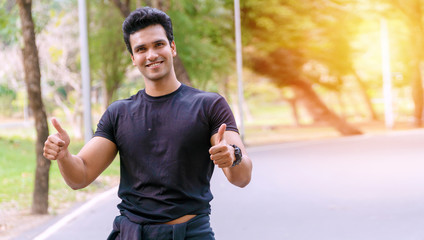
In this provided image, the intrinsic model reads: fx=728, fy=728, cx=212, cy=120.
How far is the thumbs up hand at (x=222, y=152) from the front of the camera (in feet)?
8.95

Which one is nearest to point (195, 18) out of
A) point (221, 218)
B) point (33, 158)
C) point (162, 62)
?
point (33, 158)

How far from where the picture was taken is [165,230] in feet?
9.79

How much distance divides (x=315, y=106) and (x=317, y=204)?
21872mm

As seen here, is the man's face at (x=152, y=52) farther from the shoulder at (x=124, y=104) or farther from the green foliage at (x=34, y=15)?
the green foliage at (x=34, y=15)

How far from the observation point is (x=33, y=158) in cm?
1875

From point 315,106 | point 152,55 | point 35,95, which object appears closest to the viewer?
point 152,55

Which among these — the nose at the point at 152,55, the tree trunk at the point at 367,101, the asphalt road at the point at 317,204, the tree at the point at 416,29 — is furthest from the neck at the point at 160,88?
the tree trunk at the point at 367,101

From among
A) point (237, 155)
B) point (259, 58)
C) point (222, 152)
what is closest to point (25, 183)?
point (237, 155)

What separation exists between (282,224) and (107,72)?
1781 centimetres

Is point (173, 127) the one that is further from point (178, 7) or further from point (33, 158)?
point (178, 7)

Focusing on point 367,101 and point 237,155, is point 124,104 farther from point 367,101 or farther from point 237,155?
point 367,101

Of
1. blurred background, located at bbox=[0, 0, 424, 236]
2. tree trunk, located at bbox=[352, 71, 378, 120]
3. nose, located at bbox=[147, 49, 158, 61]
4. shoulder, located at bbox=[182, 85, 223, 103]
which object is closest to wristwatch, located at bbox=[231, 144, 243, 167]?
shoulder, located at bbox=[182, 85, 223, 103]

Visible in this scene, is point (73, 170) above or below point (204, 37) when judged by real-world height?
below

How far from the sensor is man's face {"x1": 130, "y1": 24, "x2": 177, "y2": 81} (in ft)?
10.2
